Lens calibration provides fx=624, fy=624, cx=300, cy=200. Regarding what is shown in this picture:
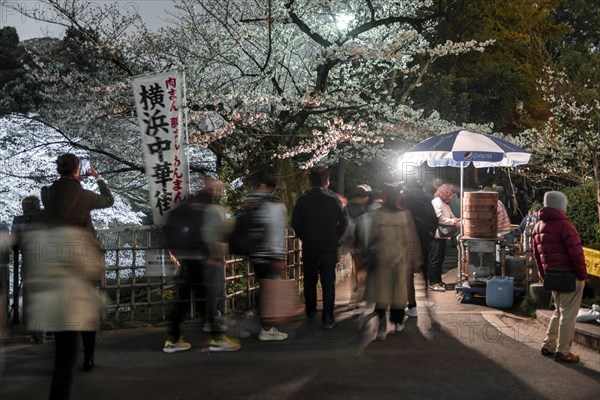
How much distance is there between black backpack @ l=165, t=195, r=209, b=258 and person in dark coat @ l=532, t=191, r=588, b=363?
3.43 m

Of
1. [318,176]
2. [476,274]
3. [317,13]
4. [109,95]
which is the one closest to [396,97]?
[317,13]

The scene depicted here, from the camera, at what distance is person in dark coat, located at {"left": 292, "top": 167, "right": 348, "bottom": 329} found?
7.70 m

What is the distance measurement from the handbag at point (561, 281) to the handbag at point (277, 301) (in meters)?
2.69

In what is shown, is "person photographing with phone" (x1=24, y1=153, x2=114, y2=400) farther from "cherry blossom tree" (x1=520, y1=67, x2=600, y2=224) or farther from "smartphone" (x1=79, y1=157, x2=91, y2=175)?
"cherry blossom tree" (x1=520, y1=67, x2=600, y2=224)

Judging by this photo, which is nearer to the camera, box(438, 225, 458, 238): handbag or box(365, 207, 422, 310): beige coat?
box(365, 207, 422, 310): beige coat

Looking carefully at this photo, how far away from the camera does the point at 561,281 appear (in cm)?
604

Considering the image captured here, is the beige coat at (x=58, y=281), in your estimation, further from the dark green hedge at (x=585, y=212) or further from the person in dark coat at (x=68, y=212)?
the dark green hedge at (x=585, y=212)

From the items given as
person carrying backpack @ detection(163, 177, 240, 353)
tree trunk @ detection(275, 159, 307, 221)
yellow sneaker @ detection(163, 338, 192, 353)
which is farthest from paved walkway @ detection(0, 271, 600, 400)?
tree trunk @ detection(275, 159, 307, 221)

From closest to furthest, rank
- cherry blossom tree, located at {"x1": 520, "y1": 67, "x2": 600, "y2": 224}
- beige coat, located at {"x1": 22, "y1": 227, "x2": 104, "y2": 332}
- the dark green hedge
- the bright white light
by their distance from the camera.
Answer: beige coat, located at {"x1": 22, "y1": 227, "x2": 104, "y2": 332} < the dark green hedge < the bright white light < cherry blossom tree, located at {"x1": 520, "y1": 67, "x2": 600, "y2": 224}

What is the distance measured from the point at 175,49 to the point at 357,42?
4.30 m

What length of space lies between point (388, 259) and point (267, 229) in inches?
56.7

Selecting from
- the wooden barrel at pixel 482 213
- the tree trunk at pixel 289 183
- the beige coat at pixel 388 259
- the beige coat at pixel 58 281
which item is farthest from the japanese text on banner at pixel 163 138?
the wooden barrel at pixel 482 213

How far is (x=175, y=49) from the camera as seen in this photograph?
14.5 meters

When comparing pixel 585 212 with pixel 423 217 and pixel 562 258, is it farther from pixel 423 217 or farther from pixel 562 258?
pixel 562 258
